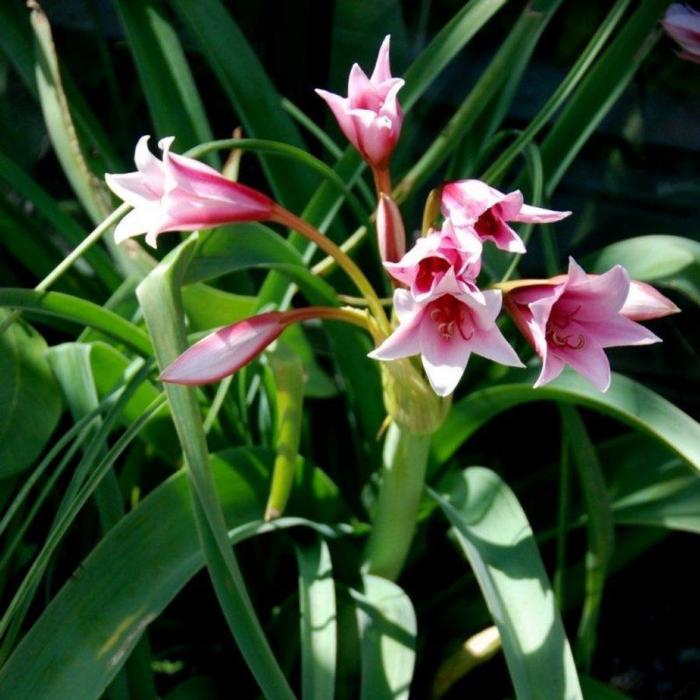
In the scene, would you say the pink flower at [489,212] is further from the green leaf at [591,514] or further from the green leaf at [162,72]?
the green leaf at [162,72]

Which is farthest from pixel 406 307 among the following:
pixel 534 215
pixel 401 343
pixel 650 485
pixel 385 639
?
pixel 650 485

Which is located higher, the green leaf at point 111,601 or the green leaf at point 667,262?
the green leaf at point 667,262

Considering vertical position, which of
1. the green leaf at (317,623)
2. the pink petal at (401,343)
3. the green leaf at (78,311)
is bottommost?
the green leaf at (317,623)

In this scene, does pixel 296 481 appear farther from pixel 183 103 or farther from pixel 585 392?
pixel 183 103

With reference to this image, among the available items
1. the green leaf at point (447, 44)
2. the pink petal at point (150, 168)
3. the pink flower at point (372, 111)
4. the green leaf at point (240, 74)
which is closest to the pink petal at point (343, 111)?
the pink flower at point (372, 111)

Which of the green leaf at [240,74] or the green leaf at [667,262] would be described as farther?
the green leaf at [240,74]

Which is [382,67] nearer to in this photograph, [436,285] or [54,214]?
[436,285]
